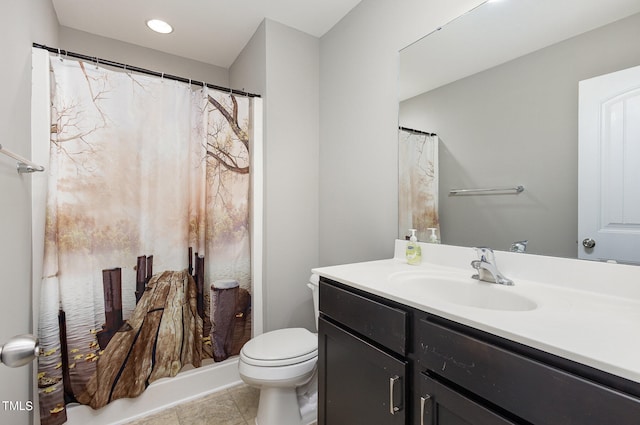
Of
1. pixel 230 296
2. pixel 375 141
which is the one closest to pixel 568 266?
pixel 375 141

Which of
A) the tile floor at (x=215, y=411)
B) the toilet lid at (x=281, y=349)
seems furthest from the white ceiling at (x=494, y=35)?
the tile floor at (x=215, y=411)

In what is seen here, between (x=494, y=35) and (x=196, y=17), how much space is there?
1832mm

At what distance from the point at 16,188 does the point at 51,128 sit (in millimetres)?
421

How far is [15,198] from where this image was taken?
1145mm

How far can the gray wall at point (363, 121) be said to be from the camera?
1.54 m

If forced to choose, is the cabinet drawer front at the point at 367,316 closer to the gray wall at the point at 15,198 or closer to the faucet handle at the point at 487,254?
the faucet handle at the point at 487,254

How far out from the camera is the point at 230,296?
1.88 meters

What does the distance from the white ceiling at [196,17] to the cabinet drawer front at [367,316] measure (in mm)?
1743

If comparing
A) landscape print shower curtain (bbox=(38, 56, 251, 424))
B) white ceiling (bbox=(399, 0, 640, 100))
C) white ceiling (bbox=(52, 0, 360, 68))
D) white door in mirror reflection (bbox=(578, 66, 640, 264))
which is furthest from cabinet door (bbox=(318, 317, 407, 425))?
white ceiling (bbox=(52, 0, 360, 68))

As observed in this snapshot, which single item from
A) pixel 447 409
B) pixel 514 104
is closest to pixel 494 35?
pixel 514 104

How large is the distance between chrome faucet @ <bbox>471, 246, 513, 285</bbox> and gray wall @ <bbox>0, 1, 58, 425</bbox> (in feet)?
5.62

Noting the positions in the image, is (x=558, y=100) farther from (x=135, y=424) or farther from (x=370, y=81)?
(x=135, y=424)

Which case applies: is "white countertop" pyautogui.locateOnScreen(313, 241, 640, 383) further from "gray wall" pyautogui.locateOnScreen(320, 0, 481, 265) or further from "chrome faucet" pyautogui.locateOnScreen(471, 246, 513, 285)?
"gray wall" pyautogui.locateOnScreen(320, 0, 481, 265)

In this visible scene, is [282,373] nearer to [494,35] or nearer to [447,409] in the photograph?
[447,409]
